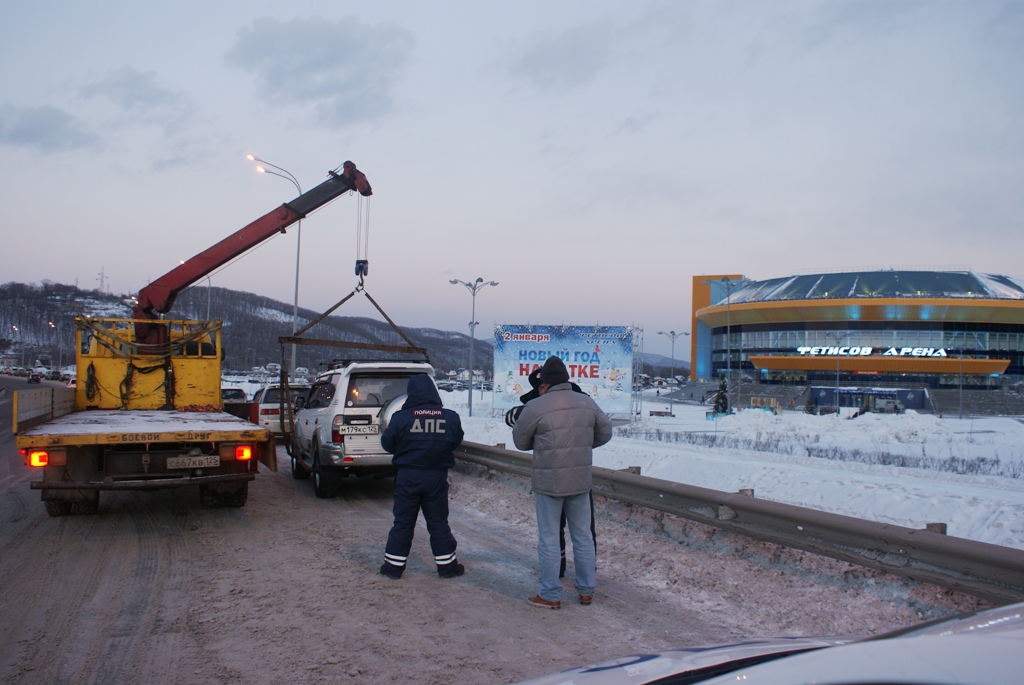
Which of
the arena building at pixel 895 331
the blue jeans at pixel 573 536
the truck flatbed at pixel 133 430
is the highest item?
the arena building at pixel 895 331

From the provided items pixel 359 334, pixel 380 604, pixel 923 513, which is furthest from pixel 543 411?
pixel 359 334

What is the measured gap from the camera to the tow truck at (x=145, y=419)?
8031 mm

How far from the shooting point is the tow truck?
8.03 meters

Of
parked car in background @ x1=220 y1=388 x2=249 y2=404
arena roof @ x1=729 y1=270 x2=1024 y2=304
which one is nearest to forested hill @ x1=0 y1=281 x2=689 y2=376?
arena roof @ x1=729 y1=270 x2=1024 y2=304

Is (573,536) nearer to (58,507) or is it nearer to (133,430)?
(133,430)

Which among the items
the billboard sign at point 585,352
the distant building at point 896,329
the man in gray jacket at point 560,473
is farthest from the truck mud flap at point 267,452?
the distant building at point 896,329

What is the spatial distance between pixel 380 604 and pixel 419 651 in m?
1.07

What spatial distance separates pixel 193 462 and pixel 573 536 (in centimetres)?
502

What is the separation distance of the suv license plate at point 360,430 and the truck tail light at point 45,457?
135 inches

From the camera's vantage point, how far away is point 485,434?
23.0m

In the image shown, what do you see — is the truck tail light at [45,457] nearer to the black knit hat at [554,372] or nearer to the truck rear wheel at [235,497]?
the truck rear wheel at [235,497]

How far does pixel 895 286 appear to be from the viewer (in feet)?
251

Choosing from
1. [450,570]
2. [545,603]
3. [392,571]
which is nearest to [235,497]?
[392,571]

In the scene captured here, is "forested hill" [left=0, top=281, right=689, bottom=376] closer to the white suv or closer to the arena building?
the arena building
